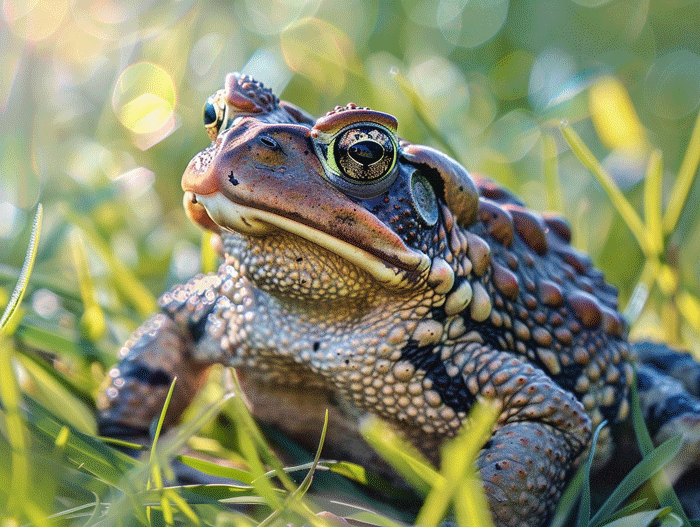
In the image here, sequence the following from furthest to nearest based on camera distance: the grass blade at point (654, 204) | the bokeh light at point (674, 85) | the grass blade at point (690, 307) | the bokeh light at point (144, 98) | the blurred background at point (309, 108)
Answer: the bokeh light at point (674, 85)
the bokeh light at point (144, 98)
the blurred background at point (309, 108)
the grass blade at point (690, 307)
the grass blade at point (654, 204)

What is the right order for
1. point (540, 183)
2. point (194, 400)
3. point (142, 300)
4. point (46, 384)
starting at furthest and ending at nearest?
point (540, 183)
point (142, 300)
point (194, 400)
point (46, 384)

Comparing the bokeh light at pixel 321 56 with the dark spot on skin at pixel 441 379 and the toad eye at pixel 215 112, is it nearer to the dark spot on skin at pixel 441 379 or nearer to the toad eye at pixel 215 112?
the toad eye at pixel 215 112

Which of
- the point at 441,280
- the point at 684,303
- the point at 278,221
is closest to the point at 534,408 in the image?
the point at 441,280

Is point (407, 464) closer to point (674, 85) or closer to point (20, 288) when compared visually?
point (20, 288)

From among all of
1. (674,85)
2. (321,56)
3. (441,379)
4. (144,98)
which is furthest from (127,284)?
(674,85)

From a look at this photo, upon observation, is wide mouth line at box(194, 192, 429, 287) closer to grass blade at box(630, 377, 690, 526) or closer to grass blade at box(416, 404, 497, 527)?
grass blade at box(416, 404, 497, 527)

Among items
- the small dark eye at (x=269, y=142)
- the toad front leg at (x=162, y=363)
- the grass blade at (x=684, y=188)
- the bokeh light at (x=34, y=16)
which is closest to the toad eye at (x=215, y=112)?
the small dark eye at (x=269, y=142)

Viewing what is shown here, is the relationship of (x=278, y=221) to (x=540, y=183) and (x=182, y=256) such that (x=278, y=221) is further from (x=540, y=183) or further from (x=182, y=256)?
(x=540, y=183)
